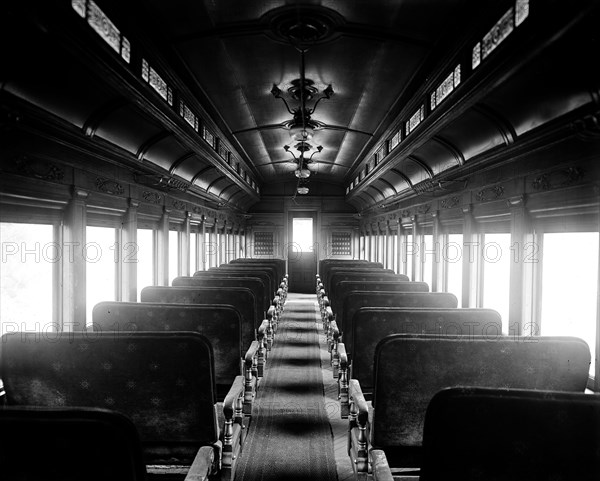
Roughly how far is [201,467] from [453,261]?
16.9 ft

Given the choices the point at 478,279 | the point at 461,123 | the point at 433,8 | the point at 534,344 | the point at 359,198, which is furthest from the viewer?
the point at 359,198

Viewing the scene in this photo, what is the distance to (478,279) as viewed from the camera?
5285 millimetres

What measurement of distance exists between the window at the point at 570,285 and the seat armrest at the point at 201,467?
2656 mm

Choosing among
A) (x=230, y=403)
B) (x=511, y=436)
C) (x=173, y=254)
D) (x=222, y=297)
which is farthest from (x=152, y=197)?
(x=511, y=436)

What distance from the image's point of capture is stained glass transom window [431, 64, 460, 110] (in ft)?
12.4

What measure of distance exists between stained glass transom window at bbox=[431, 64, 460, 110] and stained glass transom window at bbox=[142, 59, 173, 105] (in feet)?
8.59

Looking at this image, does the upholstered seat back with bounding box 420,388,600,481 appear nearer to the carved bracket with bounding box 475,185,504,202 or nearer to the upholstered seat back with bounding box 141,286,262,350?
the upholstered seat back with bounding box 141,286,262,350

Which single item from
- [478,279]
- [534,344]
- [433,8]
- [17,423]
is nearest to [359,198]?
[478,279]

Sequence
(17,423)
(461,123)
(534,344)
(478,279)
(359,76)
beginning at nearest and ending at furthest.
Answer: (17,423)
(534,344)
(461,123)
(359,76)
(478,279)

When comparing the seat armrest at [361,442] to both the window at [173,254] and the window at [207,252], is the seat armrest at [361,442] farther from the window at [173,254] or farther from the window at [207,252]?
the window at [207,252]

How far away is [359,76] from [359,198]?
8.47 metres

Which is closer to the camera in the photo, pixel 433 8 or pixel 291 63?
pixel 433 8

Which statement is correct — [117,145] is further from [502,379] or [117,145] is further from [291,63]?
[502,379]

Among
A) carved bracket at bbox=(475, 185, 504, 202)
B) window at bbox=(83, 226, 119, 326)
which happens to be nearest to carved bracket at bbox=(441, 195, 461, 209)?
carved bracket at bbox=(475, 185, 504, 202)
